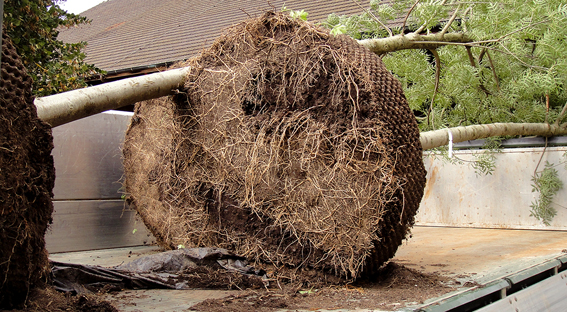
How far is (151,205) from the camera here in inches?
171

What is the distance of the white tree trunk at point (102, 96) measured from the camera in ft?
7.74

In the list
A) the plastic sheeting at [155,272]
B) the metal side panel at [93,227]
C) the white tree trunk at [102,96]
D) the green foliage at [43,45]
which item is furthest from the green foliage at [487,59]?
the metal side panel at [93,227]

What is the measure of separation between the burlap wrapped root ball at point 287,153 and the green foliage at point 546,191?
4003 millimetres

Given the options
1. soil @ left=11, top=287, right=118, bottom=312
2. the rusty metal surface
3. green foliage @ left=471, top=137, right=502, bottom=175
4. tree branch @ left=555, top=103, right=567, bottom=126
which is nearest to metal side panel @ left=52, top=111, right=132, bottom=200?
soil @ left=11, top=287, right=118, bottom=312

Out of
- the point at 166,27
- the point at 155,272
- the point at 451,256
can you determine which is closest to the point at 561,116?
the point at 451,256

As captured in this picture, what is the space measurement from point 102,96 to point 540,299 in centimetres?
289

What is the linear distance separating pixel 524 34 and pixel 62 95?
13.5 feet

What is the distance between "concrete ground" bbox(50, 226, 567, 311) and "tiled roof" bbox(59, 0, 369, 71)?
14.0 ft

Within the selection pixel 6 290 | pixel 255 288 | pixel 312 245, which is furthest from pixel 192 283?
pixel 6 290

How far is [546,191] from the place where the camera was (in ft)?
20.3

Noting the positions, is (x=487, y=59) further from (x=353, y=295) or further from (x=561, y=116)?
(x=353, y=295)

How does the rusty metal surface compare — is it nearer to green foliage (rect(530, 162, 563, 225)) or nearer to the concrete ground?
green foliage (rect(530, 162, 563, 225))

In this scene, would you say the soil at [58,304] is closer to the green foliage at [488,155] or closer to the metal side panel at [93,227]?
the metal side panel at [93,227]

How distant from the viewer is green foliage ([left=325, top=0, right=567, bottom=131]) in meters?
4.46
